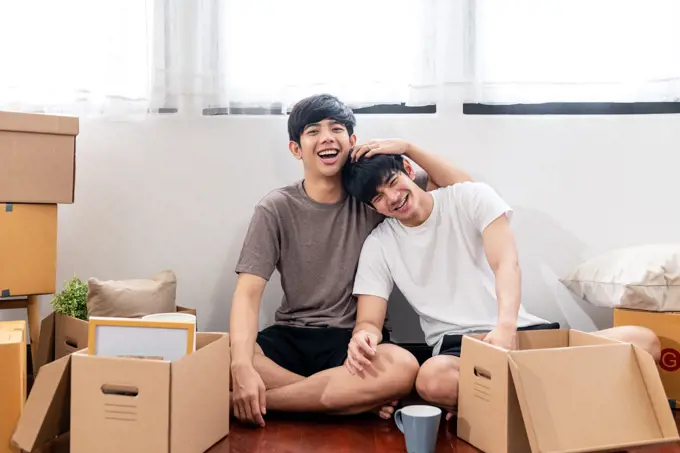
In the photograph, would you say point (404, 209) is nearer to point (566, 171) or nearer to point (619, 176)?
point (566, 171)

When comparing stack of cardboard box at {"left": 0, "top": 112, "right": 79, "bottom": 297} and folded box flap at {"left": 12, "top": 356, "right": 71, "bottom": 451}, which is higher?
stack of cardboard box at {"left": 0, "top": 112, "right": 79, "bottom": 297}

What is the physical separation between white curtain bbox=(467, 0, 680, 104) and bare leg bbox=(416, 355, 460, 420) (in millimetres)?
933

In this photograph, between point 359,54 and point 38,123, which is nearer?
point 38,123

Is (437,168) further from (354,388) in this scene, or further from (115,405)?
(115,405)

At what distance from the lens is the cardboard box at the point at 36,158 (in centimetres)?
183

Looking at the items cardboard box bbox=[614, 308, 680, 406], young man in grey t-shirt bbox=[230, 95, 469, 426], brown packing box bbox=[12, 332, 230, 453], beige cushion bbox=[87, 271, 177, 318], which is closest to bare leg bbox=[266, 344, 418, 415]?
young man in grey t-shirt bbox=[230, 95, 469, 426]

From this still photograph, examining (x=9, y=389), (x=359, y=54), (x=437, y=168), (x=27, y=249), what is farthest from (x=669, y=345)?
(x=27, y=249)

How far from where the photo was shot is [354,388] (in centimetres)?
170

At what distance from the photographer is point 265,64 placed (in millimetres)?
2189

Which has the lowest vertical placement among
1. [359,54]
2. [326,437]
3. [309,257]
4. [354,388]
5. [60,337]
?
[326,437]

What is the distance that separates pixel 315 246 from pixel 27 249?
814 mm

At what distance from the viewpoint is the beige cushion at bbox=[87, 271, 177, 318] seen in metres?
1.85

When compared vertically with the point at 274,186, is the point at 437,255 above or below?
below

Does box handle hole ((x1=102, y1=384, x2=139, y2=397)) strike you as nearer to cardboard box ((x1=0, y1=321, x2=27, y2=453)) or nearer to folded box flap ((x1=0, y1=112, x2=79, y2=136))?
cardboard box ((x1=0, y1=321, x2=27, y2=453))
